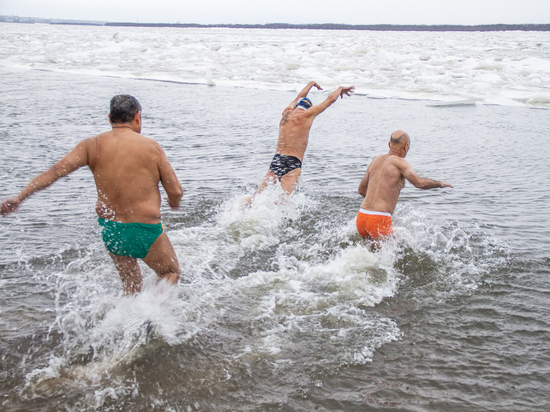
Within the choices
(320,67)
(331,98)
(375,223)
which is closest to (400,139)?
(375,223)

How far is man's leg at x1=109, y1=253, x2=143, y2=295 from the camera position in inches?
129

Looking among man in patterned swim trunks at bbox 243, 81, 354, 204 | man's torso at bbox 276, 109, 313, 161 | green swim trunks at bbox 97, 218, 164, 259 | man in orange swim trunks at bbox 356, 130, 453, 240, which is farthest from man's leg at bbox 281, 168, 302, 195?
green swim trunks at bbox 97, 218, 164, 259

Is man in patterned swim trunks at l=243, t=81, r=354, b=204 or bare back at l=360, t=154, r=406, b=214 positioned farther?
man in patterned swim trunks at l=243, t=81, r=354, b=204

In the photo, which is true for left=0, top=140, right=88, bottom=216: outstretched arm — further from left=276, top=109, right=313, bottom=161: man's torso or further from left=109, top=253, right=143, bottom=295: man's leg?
left=276, top=109, right=313, bottom=161: man's torso

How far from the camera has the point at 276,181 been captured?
20.3ft

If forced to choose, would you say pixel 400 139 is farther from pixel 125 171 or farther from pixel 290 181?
pixel 125 171

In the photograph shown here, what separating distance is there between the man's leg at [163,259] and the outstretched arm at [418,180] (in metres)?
2.27

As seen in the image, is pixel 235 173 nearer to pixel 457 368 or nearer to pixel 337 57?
pixel 457 368

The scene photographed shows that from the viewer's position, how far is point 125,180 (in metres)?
3.04

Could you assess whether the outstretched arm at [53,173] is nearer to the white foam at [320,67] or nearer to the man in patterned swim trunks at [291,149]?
the man in patterned swim trunks at [291,149]

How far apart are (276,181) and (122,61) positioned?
976 inches

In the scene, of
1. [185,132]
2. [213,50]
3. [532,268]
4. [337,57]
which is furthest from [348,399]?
[213,50]

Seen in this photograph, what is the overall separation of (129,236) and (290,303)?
143 cm

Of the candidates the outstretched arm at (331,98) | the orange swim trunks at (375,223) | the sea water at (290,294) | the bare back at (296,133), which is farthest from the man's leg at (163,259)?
the bare back at (296,133)
